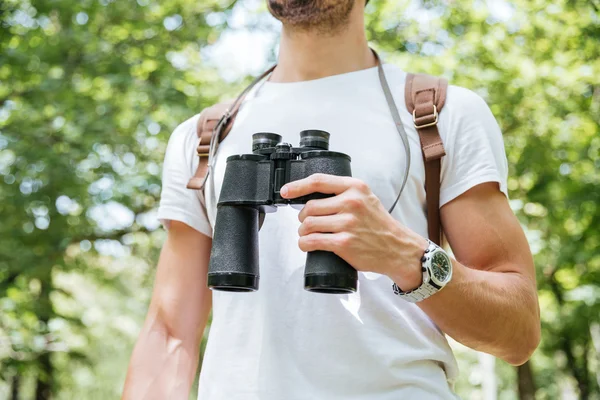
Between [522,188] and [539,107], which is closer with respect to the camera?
[539,107]

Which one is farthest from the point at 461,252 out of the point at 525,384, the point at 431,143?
the point at 525,384

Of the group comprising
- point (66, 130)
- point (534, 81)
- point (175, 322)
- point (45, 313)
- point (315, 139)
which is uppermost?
point (534, 81)

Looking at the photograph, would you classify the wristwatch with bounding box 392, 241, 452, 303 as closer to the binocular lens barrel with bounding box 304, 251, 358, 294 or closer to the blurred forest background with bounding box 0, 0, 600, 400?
the binocular lens barrel with bounding box 304, 251, 358, 294

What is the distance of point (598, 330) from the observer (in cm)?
1580

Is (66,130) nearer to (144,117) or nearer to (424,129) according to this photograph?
(144,117)

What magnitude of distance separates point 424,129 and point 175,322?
2.94 ft

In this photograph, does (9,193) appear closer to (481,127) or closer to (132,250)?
(132,250)

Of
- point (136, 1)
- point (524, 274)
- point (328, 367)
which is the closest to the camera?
point (328, 367)

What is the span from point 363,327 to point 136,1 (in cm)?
818

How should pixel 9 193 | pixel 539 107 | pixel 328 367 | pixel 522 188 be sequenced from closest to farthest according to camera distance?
pixel 328 367
pixel 9 193
pixel 539 107
pixel 522 188

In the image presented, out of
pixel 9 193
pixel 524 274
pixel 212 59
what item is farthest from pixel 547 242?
pixel 524 274

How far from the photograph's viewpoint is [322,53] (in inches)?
87.6

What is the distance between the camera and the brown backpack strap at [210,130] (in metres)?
2.08

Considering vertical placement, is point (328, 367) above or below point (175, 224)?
below
